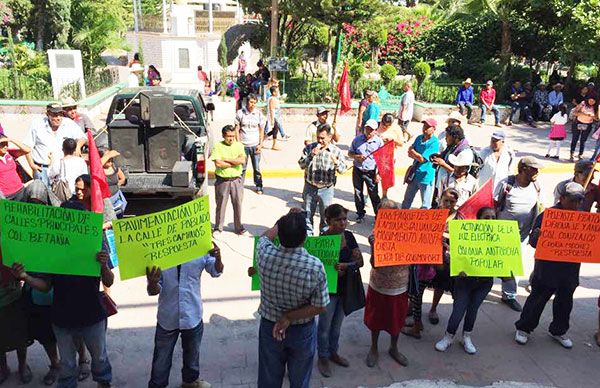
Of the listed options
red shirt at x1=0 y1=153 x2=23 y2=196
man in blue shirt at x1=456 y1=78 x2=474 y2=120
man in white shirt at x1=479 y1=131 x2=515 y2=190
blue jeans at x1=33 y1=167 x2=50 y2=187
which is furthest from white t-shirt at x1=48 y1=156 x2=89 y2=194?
man in blue shirt at x1=456 y1=78 x2=474 y2=120

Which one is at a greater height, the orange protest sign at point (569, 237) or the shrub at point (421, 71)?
the shrub at point (421, 71)

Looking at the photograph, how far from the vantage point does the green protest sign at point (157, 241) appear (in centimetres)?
361

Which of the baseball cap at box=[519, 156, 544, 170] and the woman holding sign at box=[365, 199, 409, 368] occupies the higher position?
the baseball cap at box=[519, 156, 544, 170]

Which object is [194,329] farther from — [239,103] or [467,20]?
[467,20]

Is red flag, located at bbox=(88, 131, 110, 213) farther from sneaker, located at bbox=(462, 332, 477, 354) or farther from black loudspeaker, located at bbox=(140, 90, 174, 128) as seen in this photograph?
sneaker, located at bbox=(462, 332, 477, 354)

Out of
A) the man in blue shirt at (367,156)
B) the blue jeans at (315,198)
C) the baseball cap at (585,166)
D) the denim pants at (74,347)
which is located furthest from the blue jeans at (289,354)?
the man in blue shirt at (367,156)

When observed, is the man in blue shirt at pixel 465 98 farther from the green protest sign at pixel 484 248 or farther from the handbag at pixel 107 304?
the handbag at pixel 107 304

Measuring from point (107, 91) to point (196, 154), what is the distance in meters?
12.8

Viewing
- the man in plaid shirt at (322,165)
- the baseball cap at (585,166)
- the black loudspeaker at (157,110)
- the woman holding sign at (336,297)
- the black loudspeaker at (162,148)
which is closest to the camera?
the woman holding sign at (336,297)

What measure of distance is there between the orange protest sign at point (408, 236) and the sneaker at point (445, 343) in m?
0.90

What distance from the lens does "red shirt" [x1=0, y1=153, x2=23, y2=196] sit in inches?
227

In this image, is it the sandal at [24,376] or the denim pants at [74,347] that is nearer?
the denim pants at [74,347]

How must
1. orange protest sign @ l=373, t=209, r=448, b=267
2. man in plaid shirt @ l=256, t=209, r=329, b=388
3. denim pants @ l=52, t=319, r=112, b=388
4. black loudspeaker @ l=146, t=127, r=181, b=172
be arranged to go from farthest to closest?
black loudspeaker @ l=146, t=127, r=181, b=172, orange protest sign @ l=373, t=209, r=448, b=267, denim pants @ l=52, t=319, r=112, b=388, man in plaid shirt @ l=256, t=209, r=329, b=388

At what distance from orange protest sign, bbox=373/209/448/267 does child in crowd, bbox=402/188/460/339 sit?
1.24 ft
